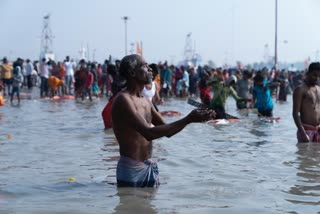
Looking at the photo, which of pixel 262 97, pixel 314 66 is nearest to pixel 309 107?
pixel 314 66

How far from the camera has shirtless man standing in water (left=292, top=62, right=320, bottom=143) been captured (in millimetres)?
8906

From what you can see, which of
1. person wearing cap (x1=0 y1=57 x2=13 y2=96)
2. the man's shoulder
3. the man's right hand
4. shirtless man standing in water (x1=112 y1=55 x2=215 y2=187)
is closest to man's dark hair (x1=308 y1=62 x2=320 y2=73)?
shirtless man standing in water (x1=112 y1=55 x2=215 y2=187)

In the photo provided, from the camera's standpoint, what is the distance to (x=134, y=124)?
5582 millimetres

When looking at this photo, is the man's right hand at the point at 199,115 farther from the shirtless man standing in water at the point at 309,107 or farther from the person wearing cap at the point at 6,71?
the person wearing cap at the point at 6,71

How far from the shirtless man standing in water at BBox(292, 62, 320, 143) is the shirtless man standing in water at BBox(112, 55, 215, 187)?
344cm

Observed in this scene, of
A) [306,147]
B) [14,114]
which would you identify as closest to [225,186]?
[306,147]

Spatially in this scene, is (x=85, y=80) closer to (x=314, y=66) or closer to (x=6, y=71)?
(x=6, y=71)

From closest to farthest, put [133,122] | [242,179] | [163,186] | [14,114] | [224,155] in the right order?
[133,122] < [163,186] < [242,179] < [224,155] < [14,114]

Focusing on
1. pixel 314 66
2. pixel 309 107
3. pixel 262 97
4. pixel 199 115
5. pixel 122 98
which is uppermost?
pixel 314 66

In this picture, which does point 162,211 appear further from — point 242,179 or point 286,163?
point 286,163

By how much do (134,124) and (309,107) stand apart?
4.17m

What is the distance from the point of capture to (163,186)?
22.4ft

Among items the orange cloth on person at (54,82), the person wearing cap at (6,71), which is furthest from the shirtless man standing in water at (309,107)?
the orange cloth on person at (54,82)

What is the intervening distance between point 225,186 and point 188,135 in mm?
5675
